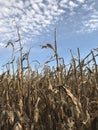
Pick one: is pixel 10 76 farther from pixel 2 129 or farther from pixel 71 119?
pixel 71 119

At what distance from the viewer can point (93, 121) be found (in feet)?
12.3

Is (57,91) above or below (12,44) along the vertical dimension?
below

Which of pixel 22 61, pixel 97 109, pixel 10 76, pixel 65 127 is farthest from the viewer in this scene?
pixel 10 76

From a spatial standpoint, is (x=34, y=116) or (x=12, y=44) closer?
(x=34, y=116)

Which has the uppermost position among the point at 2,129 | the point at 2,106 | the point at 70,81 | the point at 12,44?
the point at 12,44

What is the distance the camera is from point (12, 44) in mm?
Result: 4871

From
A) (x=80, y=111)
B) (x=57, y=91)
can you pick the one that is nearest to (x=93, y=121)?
(x=80, y=111)

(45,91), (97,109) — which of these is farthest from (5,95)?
(97,109)

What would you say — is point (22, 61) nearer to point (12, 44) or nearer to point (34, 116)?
point (12, 44)

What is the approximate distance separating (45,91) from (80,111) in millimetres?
928

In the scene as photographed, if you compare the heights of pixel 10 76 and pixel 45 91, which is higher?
pixel 10 76

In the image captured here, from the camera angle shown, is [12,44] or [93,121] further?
[12,44]

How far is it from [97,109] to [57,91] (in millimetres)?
633

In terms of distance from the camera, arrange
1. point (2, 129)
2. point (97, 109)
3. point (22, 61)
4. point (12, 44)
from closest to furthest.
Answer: point (97, 109)
point (2, 129)
point (22, 61)
point (12, 44)
